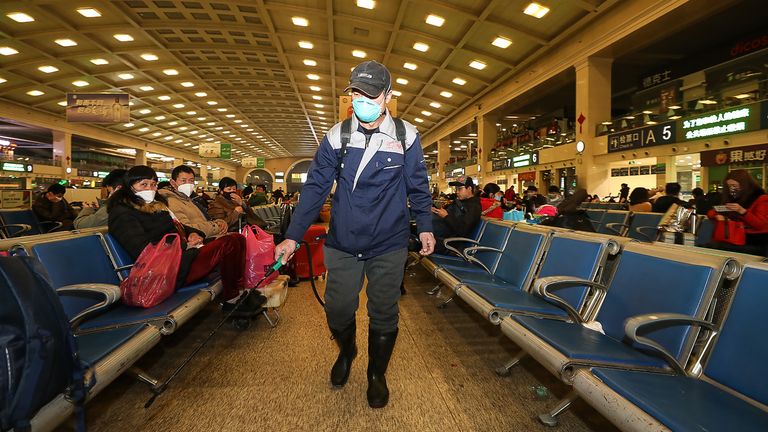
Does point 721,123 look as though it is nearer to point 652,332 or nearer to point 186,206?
point 652,332

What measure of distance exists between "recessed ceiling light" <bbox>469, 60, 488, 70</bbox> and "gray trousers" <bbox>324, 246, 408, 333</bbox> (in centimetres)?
1721

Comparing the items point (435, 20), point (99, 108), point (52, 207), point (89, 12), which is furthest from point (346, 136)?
point (89, 12)

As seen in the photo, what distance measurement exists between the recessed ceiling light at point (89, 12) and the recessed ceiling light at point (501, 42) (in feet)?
50.3

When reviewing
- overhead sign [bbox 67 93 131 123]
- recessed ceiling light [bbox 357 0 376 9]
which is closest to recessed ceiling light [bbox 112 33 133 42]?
overhead sign [bbox 67 93 131 123]

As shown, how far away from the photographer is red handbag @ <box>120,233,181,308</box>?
8.21 ft

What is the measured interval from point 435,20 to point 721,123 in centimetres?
986

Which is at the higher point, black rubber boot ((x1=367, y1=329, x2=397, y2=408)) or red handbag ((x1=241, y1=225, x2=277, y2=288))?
red handbag ((x1=241, y1=225, x2=277, y2=288))

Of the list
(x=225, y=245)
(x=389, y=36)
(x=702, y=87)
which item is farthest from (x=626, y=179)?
(x=225, y=245)

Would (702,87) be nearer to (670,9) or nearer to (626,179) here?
(670,9)

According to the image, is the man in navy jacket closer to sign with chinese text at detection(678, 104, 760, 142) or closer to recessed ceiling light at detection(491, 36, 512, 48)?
sign with chinese text at detection(678, 104, 760, 142)

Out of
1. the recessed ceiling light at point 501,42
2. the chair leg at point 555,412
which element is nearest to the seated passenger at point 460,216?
the chair leg at point 555,412

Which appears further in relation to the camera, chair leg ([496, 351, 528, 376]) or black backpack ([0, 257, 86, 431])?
chair leg ([496, 351, 528, 376])

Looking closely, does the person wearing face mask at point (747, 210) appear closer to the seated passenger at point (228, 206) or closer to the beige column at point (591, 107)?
the seated passenger at point (228, 206)

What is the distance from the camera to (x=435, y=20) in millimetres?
14742
